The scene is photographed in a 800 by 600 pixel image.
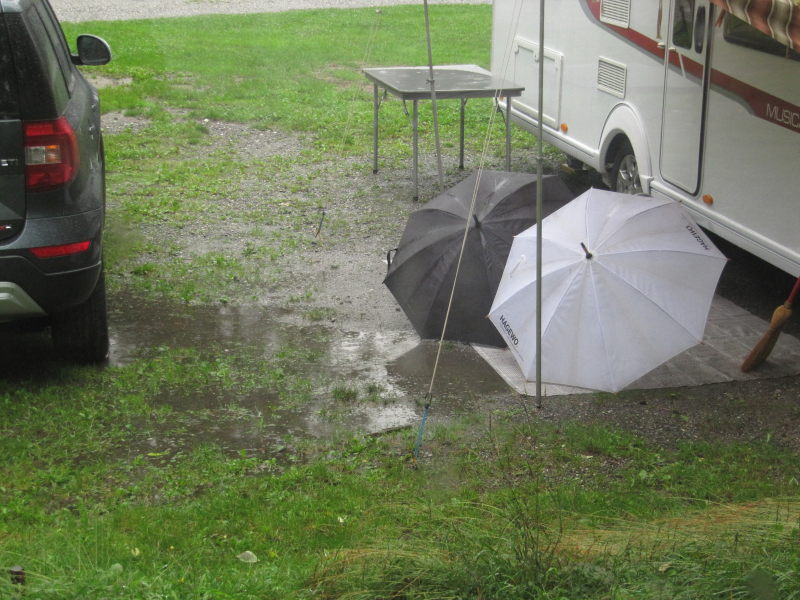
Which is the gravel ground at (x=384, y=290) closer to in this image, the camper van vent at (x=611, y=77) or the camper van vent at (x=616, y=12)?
the camper van vent at (x=611, y=77)

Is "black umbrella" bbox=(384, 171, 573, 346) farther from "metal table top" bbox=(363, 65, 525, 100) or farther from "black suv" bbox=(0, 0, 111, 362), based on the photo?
"metal table top" bbox=(363, 65, 525, 100)

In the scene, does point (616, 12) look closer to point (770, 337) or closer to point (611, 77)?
point (611, 77)

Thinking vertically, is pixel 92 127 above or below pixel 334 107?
above

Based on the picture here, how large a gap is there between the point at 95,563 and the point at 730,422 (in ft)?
10.6

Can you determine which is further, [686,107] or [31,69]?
[686,107]

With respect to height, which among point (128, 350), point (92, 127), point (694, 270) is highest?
point (92, 127)

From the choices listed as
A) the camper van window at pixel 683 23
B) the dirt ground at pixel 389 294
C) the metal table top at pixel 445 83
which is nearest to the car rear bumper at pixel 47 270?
the dirt ground at pixel 389 294

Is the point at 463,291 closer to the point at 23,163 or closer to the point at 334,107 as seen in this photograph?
the point at 23,163

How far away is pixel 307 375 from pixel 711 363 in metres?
2.34

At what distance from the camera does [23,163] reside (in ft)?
15.8

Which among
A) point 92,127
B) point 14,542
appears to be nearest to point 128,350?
point 92,127

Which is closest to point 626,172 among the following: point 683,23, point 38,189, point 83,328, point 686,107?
point 686,107

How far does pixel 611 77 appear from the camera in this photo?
8086 millimetres

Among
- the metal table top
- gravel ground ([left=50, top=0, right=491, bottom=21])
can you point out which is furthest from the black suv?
gravel ground ([left=50, top=0, right=491, bottom=21])
